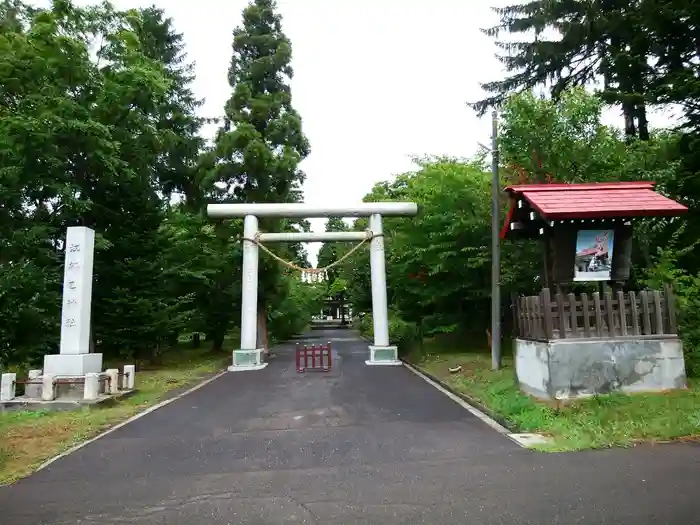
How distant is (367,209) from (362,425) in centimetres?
1229

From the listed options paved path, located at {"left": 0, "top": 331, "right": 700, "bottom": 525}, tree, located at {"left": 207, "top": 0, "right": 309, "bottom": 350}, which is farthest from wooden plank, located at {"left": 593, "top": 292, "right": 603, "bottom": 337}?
tree, located at {"left": 207, "top": 0, "right": 309, "bottom": 350}

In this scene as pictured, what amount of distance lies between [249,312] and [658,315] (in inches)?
535

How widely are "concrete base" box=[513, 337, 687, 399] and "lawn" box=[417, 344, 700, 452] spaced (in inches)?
12.9

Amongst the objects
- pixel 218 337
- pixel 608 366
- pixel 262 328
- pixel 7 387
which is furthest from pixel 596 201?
pixel 218 337

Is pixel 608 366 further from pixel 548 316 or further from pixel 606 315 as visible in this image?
pixel 548 316

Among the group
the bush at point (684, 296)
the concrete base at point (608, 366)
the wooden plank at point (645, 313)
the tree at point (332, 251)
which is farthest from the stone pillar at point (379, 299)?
the tree at point (332, 251)

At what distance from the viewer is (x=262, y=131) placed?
25.1 m

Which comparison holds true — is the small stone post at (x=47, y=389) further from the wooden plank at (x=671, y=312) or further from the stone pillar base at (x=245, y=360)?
the wooden plank at (x=671, y=312)

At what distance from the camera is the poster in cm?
959

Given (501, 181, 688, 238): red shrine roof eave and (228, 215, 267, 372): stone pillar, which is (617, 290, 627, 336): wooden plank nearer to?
A: (501, 181, 688, 238): red shrine roof eave

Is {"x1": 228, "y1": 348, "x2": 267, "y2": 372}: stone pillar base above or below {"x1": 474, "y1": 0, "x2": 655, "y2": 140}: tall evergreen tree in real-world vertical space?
below

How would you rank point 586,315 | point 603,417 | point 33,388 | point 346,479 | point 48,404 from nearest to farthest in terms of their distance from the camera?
point 346,479
point 603,417
point 586,315
point 48,404
point 33,388

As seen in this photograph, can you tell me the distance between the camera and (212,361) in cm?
2125

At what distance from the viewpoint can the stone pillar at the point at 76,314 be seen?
11719mm
